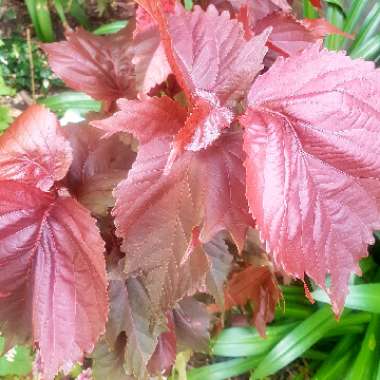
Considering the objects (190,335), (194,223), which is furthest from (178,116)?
(190,335)

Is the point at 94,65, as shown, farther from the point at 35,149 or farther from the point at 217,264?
the point at 217,264

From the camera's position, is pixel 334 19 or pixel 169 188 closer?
pixel 169 188

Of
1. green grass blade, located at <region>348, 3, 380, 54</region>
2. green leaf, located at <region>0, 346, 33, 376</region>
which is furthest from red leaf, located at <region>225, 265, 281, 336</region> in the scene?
green grass blade, located at <region>348, 3, 380, 54</region>

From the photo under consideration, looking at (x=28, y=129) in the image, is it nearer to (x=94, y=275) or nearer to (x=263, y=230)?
(x=94, y=275)

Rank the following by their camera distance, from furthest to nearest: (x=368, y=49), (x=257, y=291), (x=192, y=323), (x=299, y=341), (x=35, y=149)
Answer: (x=368, y=49) → (x=299, y=341) → (x=257, y=291) → (x=192, y=323) → (x=35, y=149)

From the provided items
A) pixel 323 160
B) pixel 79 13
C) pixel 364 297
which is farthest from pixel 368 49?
pixel 323 160

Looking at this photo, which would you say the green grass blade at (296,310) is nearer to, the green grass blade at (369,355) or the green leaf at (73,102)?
the green grass blade at (369,355)

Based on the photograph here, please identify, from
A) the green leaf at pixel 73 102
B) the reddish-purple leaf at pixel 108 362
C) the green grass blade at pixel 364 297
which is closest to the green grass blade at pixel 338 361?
the green grass blade at pixel 364 297
